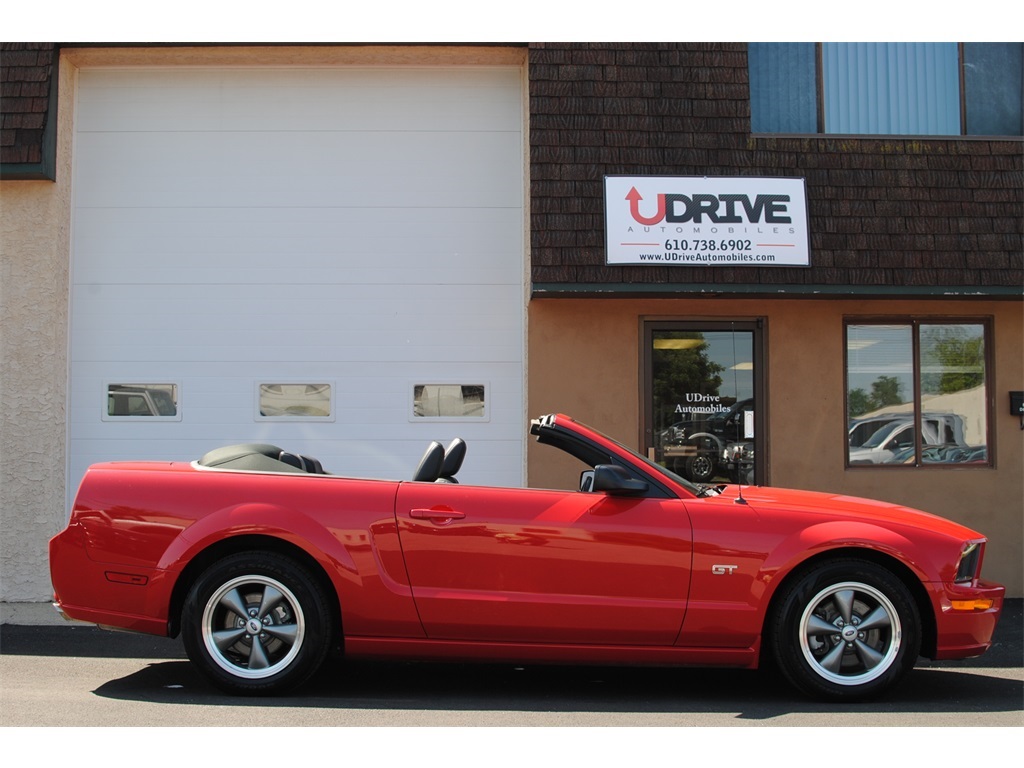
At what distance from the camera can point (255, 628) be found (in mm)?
5406

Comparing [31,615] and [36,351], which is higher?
A: [36,351]

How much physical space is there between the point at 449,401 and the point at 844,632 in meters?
4.68

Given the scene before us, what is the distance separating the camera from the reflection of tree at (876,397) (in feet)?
30.3

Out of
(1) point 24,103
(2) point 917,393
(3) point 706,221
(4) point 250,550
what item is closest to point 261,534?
(4) point 250,550

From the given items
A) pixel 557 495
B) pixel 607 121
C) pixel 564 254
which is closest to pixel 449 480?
pixel 557 495

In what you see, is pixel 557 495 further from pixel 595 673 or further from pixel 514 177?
pixel 514 177

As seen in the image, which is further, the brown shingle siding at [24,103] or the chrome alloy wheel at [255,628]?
the brown shingle siding at [24,103]

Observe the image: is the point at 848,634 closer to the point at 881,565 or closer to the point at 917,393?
the point at 881,565

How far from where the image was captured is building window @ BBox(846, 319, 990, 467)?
9.20 meters

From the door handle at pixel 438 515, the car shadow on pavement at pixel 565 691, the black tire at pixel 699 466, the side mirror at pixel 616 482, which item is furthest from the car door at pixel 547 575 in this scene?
the black tire at pixel 699 466

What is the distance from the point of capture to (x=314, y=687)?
574 centimetres

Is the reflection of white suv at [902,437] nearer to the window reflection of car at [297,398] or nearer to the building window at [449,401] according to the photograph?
the building window at [449,401]

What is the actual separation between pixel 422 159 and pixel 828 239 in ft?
11.8

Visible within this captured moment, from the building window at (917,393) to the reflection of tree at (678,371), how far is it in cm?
124
